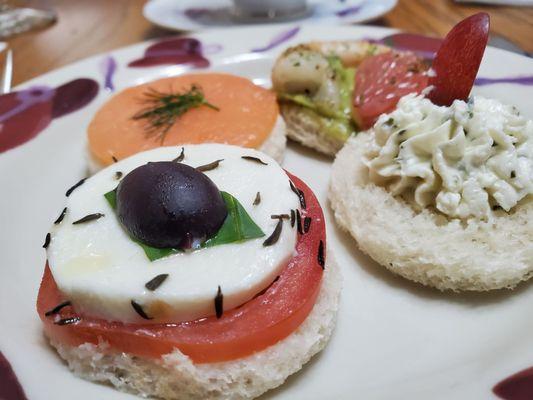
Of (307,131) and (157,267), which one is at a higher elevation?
(157,267)

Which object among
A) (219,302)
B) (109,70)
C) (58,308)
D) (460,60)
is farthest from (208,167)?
(109,70)

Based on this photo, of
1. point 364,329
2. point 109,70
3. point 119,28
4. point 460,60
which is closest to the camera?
point 364,329

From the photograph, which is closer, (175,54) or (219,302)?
(219,302)

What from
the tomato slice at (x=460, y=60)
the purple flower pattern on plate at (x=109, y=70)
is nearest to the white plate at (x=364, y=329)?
the tomato slice at (x=460, y=60)

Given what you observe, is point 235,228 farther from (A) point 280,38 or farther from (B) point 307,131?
(A) point 280,38

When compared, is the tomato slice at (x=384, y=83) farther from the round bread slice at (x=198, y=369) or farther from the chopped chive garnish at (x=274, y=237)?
the round bread slice at (x=198, y=369)

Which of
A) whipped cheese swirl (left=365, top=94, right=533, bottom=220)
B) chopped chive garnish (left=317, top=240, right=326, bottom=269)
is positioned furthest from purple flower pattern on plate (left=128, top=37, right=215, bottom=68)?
chopped chive garnish (left=317, top=240, right=326, bottom=269)

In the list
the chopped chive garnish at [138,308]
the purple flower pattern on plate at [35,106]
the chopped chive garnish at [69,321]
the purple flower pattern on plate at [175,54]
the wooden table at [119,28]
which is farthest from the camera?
the wooden table at [119,28]

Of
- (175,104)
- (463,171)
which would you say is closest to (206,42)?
(175,104)
